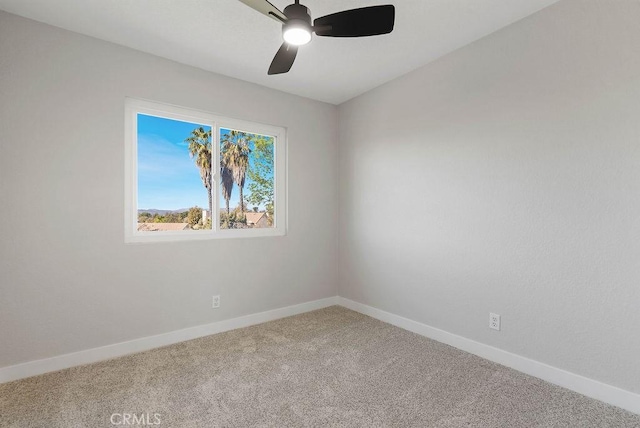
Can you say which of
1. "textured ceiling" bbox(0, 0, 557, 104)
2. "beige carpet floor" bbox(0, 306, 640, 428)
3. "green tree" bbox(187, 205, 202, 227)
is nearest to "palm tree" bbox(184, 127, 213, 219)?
"green tree" bbox(187, 205, 202, 227)

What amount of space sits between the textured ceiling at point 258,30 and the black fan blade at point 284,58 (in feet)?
1.08

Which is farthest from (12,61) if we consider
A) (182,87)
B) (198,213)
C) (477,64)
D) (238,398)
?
(477,64)

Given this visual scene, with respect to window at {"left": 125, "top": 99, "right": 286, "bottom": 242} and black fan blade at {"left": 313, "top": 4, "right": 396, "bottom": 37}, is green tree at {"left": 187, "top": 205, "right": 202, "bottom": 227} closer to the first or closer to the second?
window at {"left": 125, "top": 99, "right": 286, "bottom": 242}

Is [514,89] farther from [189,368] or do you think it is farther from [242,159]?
[189,368]

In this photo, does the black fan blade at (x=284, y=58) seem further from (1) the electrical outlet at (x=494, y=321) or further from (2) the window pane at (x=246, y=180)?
(1) the electrical outlet at (x=494, y=321)

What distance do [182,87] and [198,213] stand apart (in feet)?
3.69

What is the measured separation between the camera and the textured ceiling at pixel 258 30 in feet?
6.54

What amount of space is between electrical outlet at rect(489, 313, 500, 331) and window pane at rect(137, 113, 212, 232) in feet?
8.33

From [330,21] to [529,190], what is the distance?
1698 mm

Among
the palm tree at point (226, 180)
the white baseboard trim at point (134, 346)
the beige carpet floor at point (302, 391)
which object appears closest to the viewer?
the beige carpet floor at point (302, 391)

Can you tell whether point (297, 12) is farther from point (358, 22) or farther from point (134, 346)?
point (134, 346)

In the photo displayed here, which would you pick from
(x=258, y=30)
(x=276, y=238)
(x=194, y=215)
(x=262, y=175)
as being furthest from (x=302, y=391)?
(x=258, y=30)

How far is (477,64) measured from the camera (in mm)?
2416

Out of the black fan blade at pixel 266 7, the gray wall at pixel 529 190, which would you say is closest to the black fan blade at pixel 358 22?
the black fan blade at pixel 266 7
